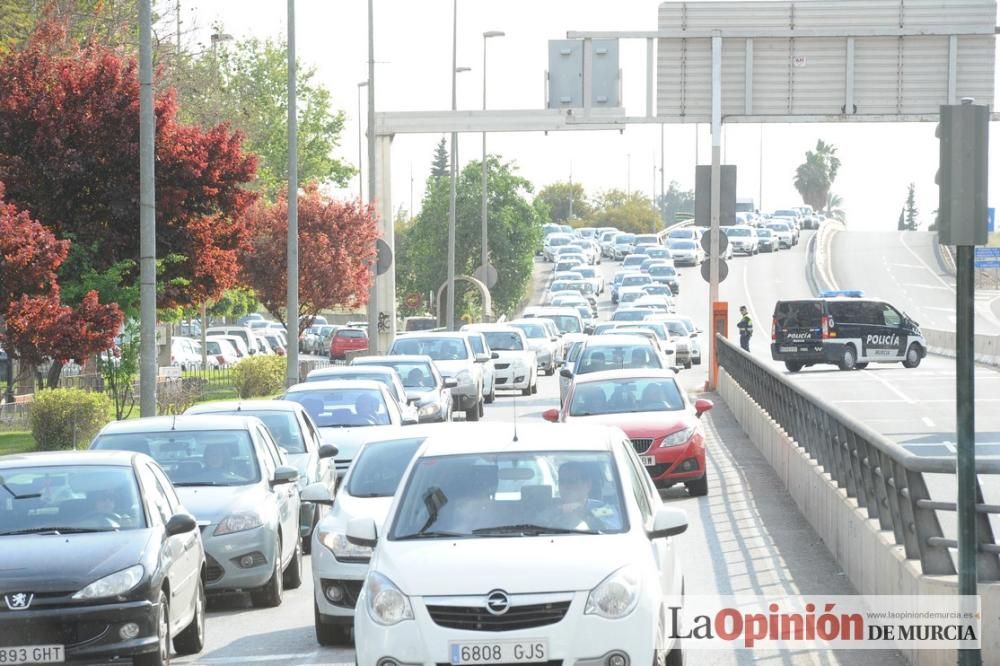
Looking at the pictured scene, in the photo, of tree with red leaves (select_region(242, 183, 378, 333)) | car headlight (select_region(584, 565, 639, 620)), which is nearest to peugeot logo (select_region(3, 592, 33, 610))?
car headlight (select_region(584, 565, 639, 620))

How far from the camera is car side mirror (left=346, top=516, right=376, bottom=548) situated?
29.9ft

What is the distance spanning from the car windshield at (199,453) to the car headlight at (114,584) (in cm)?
389

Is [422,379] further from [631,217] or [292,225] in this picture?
[631,217]

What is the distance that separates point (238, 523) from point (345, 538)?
1.76 m

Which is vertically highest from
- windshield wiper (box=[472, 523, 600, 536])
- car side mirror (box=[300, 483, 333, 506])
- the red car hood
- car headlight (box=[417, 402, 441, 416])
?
windshield wiper (box=[472, 523, 600, 536])

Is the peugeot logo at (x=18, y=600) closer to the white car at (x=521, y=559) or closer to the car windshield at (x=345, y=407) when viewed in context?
the white car at (x=521, y=559)

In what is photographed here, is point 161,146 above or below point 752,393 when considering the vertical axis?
above

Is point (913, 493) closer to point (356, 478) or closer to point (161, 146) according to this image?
point (356, 478)

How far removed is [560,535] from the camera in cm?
866

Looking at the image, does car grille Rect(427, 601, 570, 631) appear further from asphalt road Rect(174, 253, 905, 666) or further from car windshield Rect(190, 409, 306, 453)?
car windshield Rect(190, 409, 306, 453)

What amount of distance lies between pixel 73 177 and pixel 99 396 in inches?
151

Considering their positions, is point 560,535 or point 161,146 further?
point 161,146

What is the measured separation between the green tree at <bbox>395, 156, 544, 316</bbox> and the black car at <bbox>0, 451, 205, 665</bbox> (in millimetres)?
61081

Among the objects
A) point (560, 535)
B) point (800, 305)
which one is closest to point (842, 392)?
point (800, 305)
